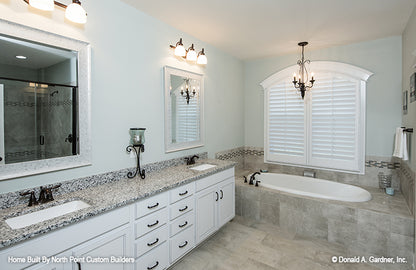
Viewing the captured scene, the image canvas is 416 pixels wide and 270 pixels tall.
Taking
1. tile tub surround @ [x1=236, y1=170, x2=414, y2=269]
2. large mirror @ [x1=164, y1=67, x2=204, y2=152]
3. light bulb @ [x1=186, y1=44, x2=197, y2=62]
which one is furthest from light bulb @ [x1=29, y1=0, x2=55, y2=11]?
tile tub surround @ [x1=236, y1=170, x2=414, y2=269]

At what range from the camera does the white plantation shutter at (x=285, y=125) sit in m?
3.88

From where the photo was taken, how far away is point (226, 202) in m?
2.98

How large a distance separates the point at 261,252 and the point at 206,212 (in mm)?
773

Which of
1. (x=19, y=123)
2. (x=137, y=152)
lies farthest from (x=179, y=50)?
(x=19, y=123)

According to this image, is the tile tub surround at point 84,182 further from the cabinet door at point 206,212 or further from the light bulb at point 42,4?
the light bulb at point 42,4

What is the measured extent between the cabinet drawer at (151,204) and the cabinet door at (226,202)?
3.25 ft

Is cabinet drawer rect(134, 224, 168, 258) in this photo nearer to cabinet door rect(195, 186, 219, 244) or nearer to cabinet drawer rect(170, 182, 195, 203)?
cabinet drawer rect(170, 182, 195, 203)

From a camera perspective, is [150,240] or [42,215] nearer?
[42,215]

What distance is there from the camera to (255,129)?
4.42m

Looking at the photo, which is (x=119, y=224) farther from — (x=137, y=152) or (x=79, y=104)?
(x=79, y=104)

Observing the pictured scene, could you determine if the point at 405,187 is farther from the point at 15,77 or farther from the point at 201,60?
the point at 15,77

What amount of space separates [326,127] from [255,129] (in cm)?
127

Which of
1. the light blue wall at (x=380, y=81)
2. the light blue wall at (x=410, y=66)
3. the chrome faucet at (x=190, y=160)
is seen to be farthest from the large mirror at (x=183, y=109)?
the light blue wall at (x=410, y=66)

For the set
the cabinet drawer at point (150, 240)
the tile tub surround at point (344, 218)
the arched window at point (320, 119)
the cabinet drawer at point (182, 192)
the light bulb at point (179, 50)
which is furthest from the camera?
the arched window at point (320, 119)
